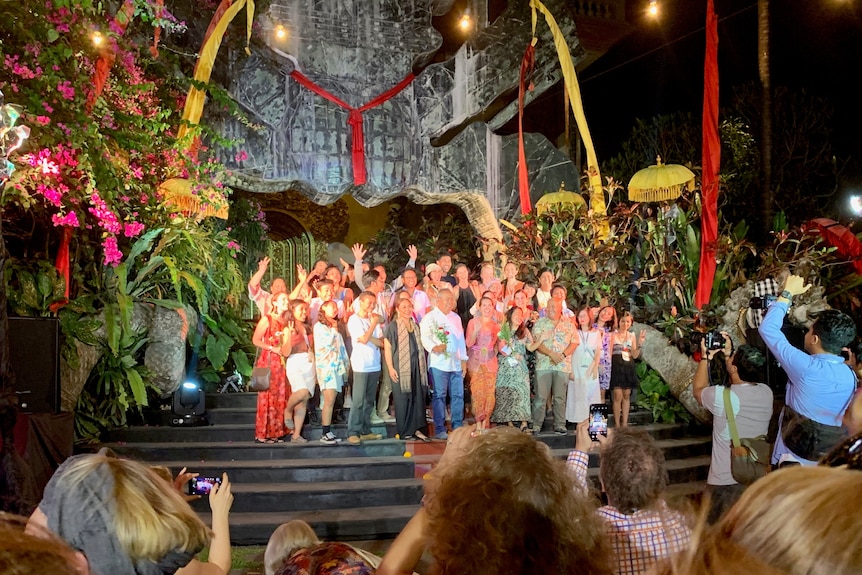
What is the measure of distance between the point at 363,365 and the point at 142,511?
6004 millimetres

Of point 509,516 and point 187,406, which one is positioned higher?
point 509,516

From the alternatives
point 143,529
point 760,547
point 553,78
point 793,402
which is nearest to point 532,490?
point 760,547

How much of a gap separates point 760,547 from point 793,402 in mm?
3485

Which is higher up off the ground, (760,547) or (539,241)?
(539,241)

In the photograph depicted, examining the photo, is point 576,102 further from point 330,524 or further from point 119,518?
point 119,518

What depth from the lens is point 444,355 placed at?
807 centimetres

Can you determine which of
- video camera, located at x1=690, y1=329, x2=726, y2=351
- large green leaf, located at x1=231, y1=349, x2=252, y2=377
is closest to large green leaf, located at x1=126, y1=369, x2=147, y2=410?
large green leaf, located at x1=231, y1=349, x2=252, y2=377

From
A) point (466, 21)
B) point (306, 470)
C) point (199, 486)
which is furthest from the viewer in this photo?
point (466, 21)

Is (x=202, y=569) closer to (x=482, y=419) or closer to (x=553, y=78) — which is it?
(x=482, y=419)

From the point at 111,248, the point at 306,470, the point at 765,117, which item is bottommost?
the point at 306,470

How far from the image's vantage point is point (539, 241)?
11523 mm

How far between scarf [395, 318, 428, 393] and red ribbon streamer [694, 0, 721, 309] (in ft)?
13.4

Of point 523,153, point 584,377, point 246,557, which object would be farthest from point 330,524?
point 523,153

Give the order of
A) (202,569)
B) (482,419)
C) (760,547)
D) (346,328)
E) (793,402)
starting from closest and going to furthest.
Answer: (760,547), (202,569), (793,402), (482,419), (346,328)
